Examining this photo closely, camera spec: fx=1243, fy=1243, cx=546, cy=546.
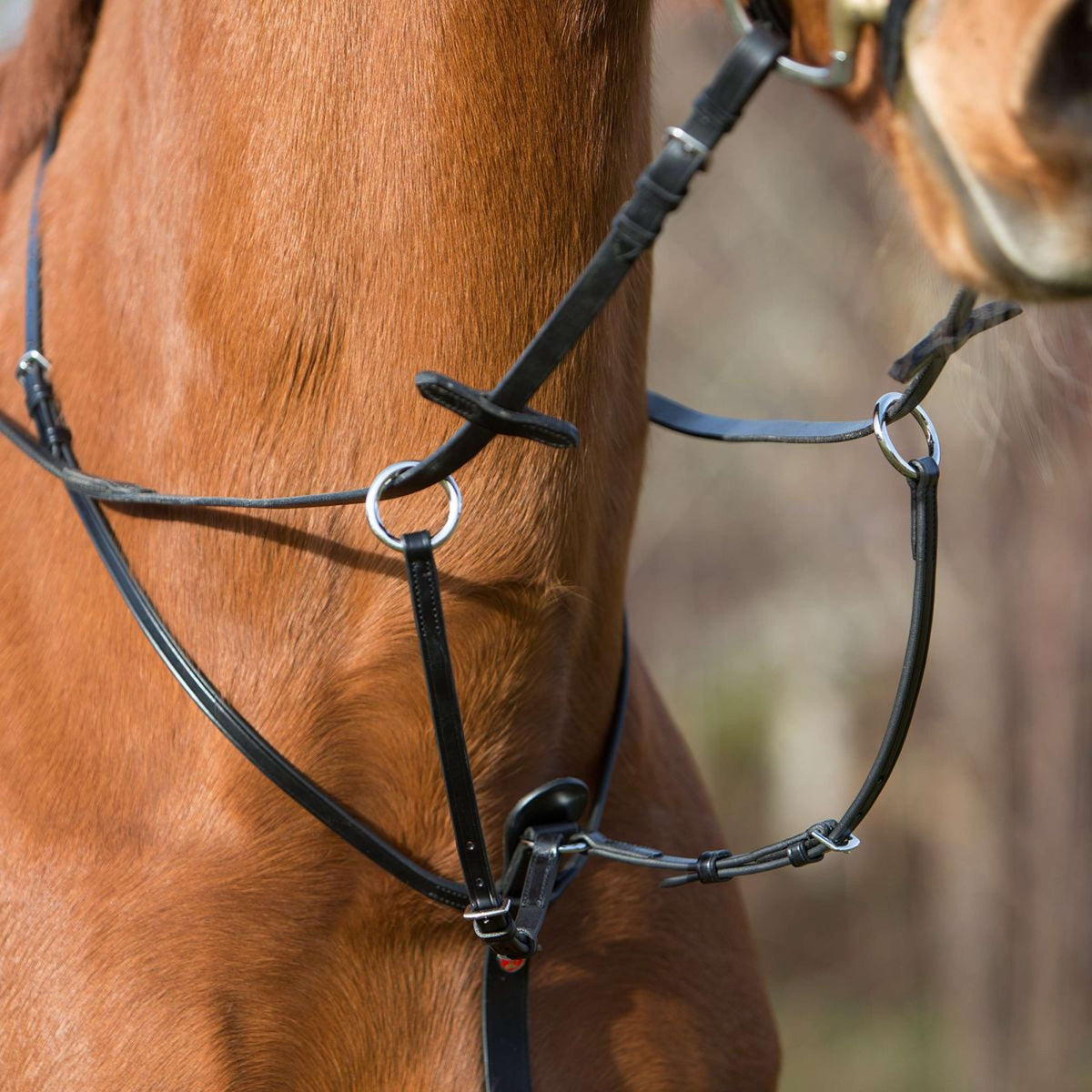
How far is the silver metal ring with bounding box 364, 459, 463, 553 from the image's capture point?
1.21 m

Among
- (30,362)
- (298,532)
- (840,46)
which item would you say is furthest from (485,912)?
Result: (840,46)

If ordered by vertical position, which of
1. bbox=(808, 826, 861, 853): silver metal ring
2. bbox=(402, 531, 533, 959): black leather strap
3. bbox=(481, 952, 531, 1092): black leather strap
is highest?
bbox=(808, 826, 861, 853): silver metal ring

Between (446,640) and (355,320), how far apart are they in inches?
13.1

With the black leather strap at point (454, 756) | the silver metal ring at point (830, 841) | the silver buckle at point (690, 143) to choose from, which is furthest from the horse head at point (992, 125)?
the silver metal ring at point (830, 841)

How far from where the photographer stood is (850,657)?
839cm

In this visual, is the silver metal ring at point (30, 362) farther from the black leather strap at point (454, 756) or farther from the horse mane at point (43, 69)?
the black leather strap at point (454, 756)

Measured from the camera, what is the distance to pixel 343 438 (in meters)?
1.28

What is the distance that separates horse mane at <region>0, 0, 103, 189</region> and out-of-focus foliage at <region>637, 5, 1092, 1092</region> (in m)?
2.88

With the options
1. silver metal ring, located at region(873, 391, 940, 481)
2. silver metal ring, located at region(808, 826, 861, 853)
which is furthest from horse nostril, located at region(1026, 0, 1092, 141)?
silver metal ring, located at region(808, 826, 861, 853)

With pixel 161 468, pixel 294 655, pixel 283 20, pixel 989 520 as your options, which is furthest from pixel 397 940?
pixel 989 520

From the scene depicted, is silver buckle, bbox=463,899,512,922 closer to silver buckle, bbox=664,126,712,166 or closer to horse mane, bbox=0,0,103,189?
silver buckle, bbox=664,126,712,166

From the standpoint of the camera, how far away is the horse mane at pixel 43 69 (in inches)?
63.6

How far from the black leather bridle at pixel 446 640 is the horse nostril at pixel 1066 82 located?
0.31 meters

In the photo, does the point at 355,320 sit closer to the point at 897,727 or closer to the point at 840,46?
the point at 840,46
